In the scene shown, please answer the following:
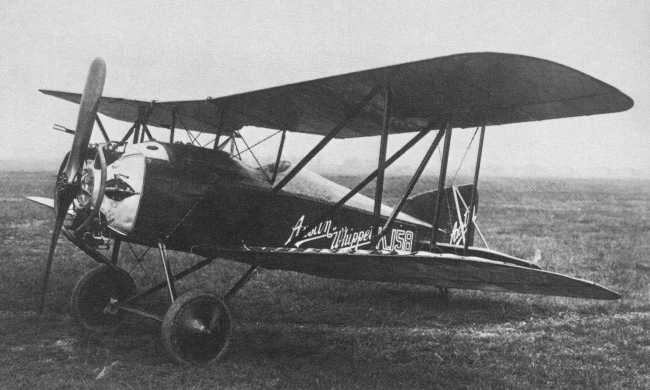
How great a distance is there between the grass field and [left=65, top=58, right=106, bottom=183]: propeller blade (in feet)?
3.39

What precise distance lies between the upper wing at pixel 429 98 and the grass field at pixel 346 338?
87.2 inches

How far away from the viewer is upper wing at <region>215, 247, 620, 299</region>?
430 cm

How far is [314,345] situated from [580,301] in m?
4.91

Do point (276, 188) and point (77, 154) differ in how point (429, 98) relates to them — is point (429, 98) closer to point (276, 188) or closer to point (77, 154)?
point (276, 188)

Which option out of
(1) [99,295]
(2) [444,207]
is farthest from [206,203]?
(2) [444,207]

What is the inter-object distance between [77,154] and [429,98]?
3416mm

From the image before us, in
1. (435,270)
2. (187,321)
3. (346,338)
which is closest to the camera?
(435,270)

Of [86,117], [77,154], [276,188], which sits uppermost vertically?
[86,117]

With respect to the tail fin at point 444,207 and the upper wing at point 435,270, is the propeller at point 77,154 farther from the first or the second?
the tail fin at point 444,207

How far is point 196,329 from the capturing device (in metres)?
5.07

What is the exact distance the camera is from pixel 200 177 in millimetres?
5574

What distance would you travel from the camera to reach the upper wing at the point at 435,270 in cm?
430

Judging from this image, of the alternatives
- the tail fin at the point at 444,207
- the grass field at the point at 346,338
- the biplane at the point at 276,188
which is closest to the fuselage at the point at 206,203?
the biplane at the point at 276,188

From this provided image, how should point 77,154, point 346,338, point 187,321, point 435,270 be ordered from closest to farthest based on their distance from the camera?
point 435,270 < point 77,154 < point 187,321 < point 346,338
